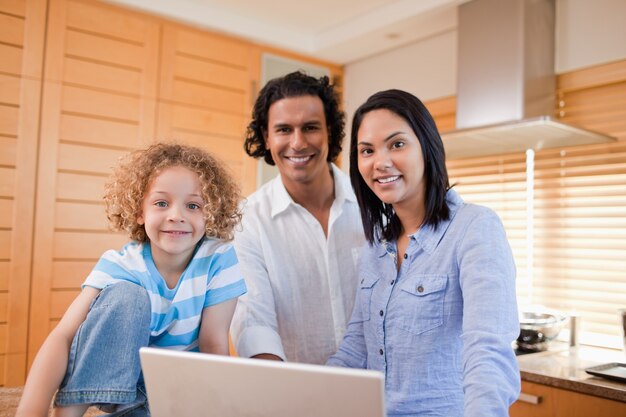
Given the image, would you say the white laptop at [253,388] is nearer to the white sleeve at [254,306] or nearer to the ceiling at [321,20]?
the white sleeve at [254,306]

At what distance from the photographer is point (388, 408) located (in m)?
1.25

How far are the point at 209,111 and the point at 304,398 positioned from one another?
2952 millimetres

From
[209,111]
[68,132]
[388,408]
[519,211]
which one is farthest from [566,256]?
[68,132]

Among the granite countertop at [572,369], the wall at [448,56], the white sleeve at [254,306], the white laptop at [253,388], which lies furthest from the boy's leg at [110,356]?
the wall at [448,56]

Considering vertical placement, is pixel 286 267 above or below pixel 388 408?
above

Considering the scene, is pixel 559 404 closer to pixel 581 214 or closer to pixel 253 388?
pixel 581 214

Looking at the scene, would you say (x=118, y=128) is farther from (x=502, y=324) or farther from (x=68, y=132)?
(x=502, y=324)

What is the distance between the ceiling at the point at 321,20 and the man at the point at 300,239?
5.14ft

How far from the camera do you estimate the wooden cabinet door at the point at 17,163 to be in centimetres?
280

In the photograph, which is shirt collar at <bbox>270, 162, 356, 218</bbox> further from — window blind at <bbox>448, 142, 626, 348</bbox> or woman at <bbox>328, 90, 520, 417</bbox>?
window blind at <bbox>448, 142, 626, 348</bbox>

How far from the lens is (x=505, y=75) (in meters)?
2.67

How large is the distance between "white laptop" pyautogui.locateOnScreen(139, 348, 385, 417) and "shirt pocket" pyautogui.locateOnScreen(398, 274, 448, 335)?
0.53m

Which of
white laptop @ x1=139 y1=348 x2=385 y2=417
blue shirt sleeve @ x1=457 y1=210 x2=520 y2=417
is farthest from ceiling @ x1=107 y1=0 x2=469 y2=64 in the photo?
white laptop @ x1=139 y1=348 x2=385 y2=417

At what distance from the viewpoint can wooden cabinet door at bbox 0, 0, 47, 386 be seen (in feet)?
9.18
